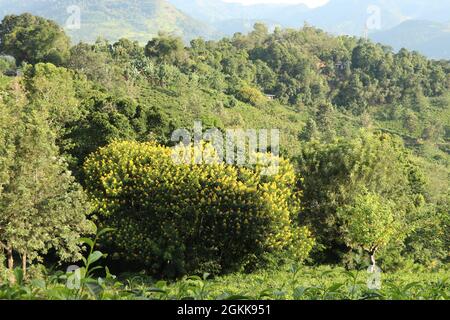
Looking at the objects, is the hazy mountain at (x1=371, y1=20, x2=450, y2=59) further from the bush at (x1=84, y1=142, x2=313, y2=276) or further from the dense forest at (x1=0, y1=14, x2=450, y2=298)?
the bush at (x1=84, y1=142, x2=313, y2=276)

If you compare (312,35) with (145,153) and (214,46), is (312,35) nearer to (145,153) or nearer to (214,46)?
(214,46)

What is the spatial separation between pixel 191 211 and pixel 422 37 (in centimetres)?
16832

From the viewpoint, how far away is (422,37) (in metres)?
165

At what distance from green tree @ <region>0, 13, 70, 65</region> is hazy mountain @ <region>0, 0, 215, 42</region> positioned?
9697 centimetres

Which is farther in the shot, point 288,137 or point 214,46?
point 214,46

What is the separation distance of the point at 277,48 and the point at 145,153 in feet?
141

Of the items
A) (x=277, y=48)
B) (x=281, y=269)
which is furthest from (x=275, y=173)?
(x=277, y=48)

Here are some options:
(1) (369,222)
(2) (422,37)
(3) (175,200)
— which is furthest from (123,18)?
(1) (369,222)

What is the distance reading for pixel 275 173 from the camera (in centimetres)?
1366

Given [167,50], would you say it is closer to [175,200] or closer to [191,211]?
[175,200]

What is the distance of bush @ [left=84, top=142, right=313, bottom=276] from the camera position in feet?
42.7

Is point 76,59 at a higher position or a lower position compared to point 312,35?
lower

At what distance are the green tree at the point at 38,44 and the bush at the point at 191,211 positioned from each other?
82.1 feet

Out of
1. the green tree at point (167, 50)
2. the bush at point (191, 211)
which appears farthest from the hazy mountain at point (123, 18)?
the bush at point (191, 211)
